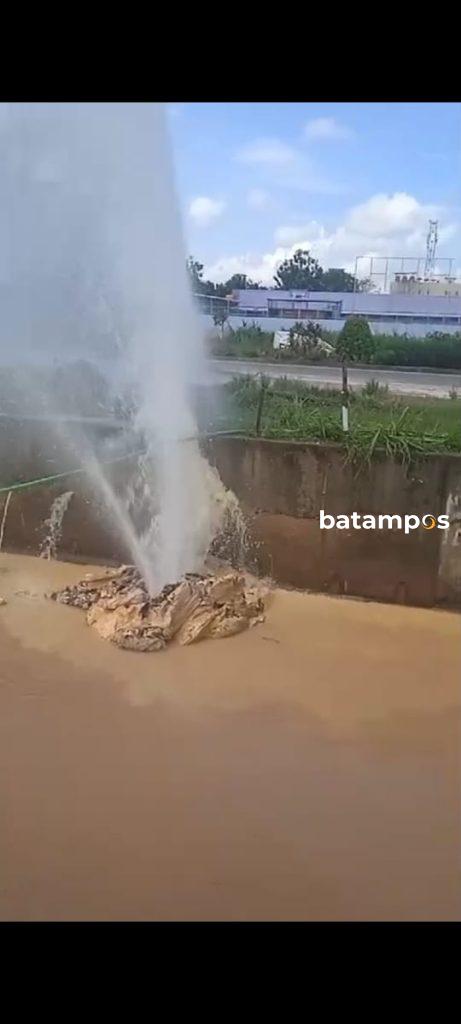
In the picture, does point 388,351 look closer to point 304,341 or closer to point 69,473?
point 304,341

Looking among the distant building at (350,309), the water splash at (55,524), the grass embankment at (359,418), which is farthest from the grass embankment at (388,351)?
the water splash at (55,524)

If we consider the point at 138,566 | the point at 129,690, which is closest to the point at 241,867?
the point at 129,690

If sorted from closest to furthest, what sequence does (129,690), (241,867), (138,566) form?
(241,867), (129,690), (138,566)

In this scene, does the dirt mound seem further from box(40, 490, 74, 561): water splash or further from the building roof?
the building roof

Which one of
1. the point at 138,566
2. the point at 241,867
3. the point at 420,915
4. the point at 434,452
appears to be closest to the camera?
the point at 420,915

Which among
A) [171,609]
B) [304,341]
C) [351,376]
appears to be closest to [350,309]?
[304,341]

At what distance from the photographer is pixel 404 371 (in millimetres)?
10312

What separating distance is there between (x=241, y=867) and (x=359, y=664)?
1.99 metres

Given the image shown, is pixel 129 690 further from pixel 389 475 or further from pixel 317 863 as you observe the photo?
pixel 389 475

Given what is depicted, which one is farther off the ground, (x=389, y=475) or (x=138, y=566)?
(x=389, y=475)

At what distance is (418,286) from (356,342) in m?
3.59

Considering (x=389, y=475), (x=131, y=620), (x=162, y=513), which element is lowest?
(x=131, y=620)

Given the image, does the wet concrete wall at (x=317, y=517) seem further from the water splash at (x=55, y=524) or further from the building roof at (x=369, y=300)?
the building roof at (x=369, y=300)

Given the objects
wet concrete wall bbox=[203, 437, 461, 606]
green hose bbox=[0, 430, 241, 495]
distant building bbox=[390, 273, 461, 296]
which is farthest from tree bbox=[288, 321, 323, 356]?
wet concrete wall bbox=[203, 437, 461, 606]
